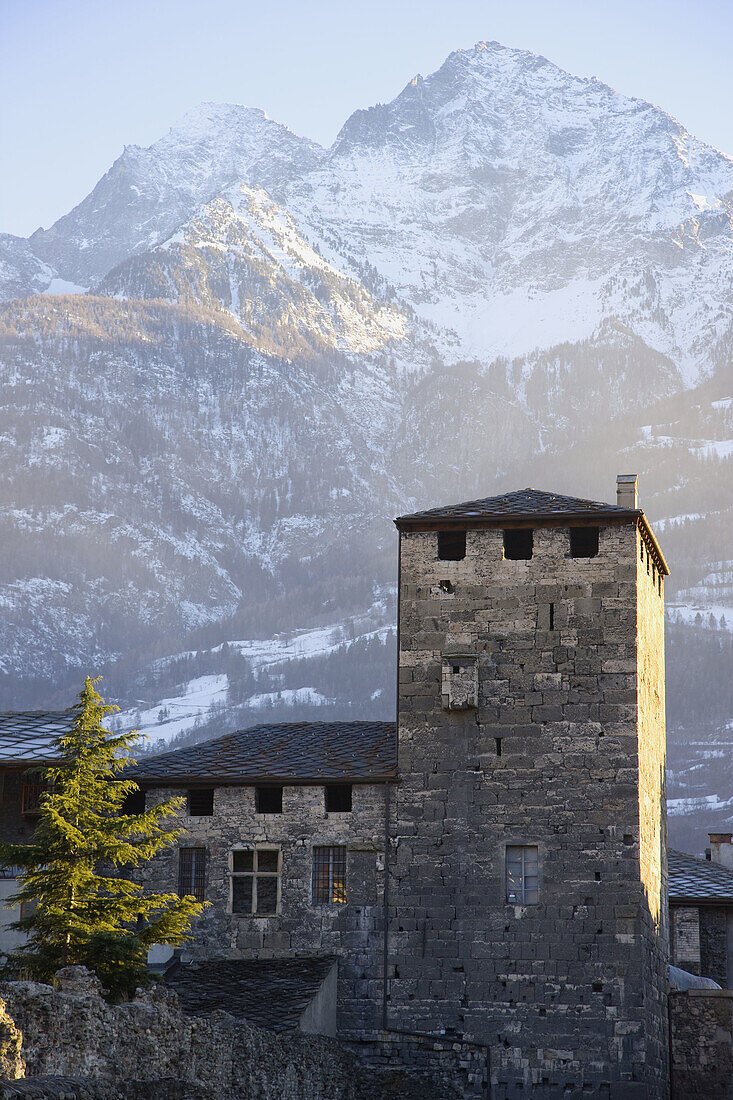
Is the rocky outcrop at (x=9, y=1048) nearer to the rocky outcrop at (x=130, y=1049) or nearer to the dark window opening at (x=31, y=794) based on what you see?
the rocky outcrop at (x=130, y=1049)

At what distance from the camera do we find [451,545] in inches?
1420

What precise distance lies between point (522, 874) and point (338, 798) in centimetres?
462

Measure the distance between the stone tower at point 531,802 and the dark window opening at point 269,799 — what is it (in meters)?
2.81

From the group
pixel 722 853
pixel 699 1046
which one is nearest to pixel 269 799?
pixel 699 1046

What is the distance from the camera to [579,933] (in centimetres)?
3288

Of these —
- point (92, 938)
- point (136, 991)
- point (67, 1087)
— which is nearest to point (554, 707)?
point (92, 938)

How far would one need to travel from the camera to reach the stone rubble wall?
58.3 ft

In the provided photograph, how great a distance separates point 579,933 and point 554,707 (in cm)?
501

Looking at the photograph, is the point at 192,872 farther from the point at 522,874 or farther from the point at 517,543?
the point at 517,543

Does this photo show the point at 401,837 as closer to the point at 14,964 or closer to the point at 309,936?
the point at 309,936

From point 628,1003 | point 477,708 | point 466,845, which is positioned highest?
point 477,708

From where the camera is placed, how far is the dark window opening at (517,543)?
117ft

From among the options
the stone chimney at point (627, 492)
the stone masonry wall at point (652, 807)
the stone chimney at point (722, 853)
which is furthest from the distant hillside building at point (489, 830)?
the stone chimney at point (722, 853)

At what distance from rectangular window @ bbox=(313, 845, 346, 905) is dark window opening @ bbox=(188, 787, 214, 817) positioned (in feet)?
9.21
